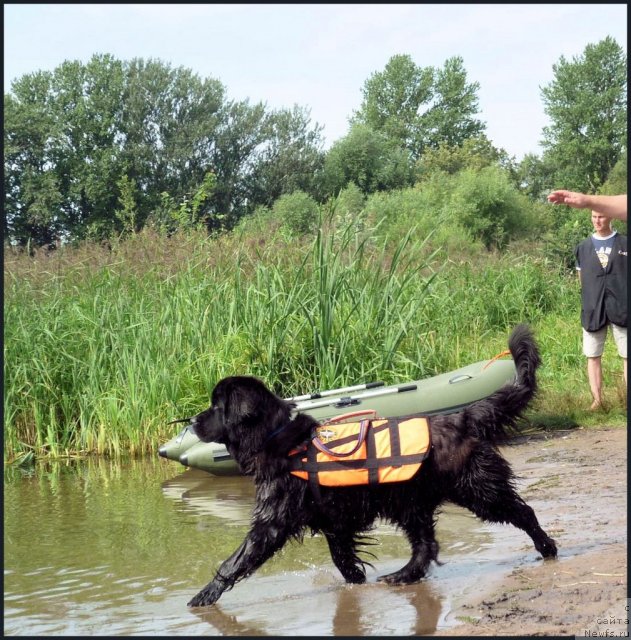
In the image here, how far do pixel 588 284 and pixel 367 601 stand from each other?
4994 millimetres

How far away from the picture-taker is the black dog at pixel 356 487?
4.40 m

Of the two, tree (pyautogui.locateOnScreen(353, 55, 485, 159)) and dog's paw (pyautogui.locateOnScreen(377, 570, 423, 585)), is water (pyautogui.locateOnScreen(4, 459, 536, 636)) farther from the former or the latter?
tree (pyautogui.locateOnScreen(353, 55, 485, 159))

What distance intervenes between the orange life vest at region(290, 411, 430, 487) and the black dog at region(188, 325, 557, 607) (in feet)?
0.20

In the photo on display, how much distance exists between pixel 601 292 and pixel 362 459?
475cm

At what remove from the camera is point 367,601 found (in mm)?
4414

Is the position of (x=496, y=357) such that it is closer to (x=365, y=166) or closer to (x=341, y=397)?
(x=341, y=397)

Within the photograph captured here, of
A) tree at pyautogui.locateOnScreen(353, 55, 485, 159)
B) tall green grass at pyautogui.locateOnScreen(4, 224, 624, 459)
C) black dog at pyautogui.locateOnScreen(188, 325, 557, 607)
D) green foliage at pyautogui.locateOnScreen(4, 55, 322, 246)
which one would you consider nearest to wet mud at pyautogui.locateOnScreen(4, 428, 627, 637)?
black dog at pyautogui.locateOnScreen(188, 325, 557, 607)

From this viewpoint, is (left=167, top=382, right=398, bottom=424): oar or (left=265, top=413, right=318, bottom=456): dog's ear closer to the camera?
(left=265, top=413, right=318, bottom=456): dog's ear

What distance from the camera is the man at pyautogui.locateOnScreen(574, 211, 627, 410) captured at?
27.5 feet

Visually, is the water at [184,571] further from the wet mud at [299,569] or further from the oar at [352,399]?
the oar at [352,399]

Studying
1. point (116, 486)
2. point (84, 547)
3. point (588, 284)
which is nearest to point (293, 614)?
point (84, 547)

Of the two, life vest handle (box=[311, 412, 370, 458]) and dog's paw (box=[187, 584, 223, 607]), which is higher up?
life vest handle (box=[311, 412, 370, 458])

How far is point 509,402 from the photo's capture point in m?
4.68

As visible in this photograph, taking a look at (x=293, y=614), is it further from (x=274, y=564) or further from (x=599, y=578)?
(x=599, y=578)
